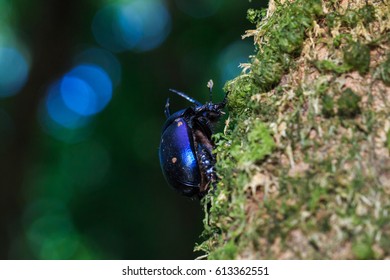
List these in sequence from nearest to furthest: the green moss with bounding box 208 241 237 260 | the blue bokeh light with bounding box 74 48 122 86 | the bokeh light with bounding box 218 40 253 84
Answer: the green moss with bounding box 208 241 237 260
the bokeh light with bounding box 218 40 253 84
the blue bokeh light with bounding box 74 48 122 86

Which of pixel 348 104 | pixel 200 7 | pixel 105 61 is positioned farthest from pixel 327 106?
pixel 105 61

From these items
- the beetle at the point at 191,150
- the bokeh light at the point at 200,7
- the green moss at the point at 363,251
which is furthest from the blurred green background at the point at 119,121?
the green moss at the point at 363,251

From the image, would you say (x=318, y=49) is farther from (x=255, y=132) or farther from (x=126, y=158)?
(x=126, y=158)

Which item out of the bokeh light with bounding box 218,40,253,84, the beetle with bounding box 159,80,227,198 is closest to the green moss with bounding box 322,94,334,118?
the beetle with bounding box 159,80,227,198

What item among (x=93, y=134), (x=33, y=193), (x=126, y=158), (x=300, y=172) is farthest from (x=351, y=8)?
(x=93, y=134)

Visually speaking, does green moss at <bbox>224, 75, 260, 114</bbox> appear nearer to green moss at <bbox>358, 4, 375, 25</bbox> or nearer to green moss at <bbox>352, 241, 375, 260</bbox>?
green moss at <bbox>358, 4, 375, 25</bbox>

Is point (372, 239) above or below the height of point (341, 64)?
below
